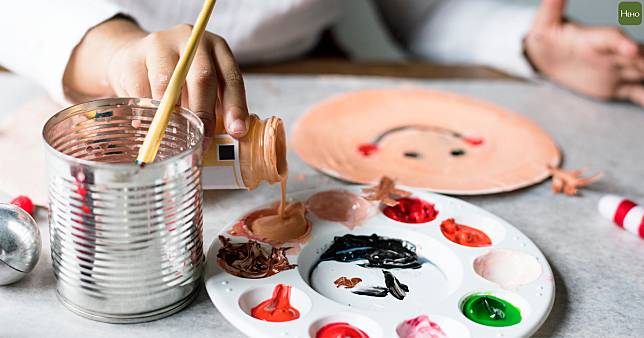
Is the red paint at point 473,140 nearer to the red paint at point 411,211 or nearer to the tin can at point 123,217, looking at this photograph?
the red paint at point 411,211

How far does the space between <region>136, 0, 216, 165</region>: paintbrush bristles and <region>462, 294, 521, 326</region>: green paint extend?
11.9 inches

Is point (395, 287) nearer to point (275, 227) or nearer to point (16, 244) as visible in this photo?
point (275, 227)

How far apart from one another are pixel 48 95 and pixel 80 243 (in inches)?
20.7

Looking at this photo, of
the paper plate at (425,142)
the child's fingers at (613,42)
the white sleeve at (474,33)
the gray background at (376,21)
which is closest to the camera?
the paper plate at (425,142)

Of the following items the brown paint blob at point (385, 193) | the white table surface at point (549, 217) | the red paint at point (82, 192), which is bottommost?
the white table surface at point (549, 217)

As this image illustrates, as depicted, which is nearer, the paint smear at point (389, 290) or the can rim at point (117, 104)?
the can rim at point (117, 104)

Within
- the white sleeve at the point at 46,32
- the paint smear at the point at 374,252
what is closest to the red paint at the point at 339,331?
the paint smear at the point at 374,252

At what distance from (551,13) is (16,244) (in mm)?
971

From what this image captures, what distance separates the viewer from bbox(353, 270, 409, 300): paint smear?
0.69 meters

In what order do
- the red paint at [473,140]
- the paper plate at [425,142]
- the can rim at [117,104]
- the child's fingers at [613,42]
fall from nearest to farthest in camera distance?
the can rim at [117,104]
the paper plate at [425,142]
the red paint at [473,140]
the child's fingers at [613,42]

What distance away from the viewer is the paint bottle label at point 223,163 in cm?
71

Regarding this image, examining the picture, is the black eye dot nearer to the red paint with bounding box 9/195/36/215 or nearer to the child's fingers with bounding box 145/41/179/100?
the child's fingers with bounding box 145/41/179/100

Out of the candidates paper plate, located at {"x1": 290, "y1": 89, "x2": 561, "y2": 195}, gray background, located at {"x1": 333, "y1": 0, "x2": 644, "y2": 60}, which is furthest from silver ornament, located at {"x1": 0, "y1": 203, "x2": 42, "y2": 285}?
gray background, located at {"x1": 333, "y1": 0, "x2": 644, "y2": 60}

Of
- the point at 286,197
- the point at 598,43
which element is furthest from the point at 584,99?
the point at 286,197
